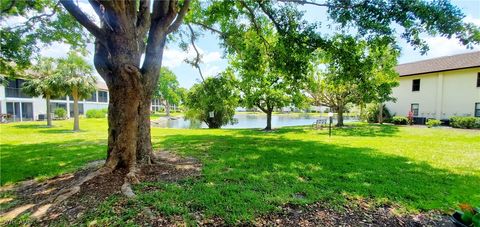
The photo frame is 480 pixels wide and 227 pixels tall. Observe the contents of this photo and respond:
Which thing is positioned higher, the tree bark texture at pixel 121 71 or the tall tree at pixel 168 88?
the tall tree at pixel 168 88

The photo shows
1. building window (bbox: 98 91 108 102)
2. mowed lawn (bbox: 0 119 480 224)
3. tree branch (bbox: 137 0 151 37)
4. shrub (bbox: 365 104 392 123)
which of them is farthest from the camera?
building window (bbox: 98 91 108 102)

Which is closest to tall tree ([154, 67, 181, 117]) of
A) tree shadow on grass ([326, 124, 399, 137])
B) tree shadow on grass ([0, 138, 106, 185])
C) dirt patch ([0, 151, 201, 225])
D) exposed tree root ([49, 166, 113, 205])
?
tree shadow on grass ([326, 124, 399, 137])

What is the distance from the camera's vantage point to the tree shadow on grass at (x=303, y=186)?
3531 mm

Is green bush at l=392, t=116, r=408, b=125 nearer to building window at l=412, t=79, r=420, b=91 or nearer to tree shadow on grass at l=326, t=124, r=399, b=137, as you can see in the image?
building window at l=412, t=79, r=420, b=91

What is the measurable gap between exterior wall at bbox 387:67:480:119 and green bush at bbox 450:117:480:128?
9.24ft

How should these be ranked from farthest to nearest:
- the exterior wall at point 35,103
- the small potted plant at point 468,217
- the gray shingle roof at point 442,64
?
the exterior wall at point 35,103 < the gray shingle roof at point 442,64 < the small potted plant at point 468,217

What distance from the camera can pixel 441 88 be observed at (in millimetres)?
21766

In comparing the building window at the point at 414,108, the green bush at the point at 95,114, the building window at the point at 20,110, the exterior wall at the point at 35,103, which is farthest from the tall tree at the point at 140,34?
the green bush at the point at 95,114

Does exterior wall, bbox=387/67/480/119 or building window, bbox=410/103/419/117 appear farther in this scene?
building window, bbox=410/103/419/117

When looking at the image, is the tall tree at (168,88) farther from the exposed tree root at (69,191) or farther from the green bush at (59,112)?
the exposed tree root at (69,191)

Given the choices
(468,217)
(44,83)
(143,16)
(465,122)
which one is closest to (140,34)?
(143,16)

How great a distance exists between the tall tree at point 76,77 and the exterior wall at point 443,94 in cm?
2959

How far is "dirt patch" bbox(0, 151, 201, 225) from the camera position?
327 centimetres

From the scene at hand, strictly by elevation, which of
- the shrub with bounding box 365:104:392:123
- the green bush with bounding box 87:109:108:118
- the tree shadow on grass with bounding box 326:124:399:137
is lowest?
the tree shadow on grass with bounding box 326:124:399:137
